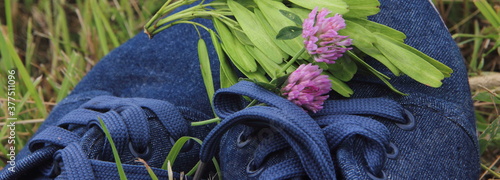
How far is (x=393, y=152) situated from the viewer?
28.0 inches

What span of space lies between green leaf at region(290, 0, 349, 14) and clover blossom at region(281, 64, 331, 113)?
8 cm

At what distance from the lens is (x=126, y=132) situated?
784 millimetres

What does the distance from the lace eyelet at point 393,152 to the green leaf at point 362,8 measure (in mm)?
175

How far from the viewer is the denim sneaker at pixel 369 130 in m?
0.67

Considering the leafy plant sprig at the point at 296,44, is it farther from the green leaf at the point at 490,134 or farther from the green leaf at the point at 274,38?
the green leaf at the point at 490,134

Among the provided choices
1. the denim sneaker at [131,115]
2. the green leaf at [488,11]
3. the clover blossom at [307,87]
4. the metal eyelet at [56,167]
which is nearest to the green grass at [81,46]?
the green leaf at [488,11]

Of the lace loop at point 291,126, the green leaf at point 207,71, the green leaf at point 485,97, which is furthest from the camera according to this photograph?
the green leaf at point 485,97

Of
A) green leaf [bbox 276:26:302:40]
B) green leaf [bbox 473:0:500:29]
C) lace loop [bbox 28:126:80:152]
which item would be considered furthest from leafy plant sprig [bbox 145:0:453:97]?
green leaf [bbox 473:0:500:29]

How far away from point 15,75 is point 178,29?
0.45 metres

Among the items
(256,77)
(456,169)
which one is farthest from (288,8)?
(456,169)

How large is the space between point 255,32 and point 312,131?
0.18m

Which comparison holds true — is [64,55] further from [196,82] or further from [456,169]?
[456,169]

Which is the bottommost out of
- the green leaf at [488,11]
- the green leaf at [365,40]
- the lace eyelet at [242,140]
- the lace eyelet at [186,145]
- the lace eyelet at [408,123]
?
the lace eyelet at [186,145]

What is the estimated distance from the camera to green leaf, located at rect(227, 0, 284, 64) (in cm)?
74
